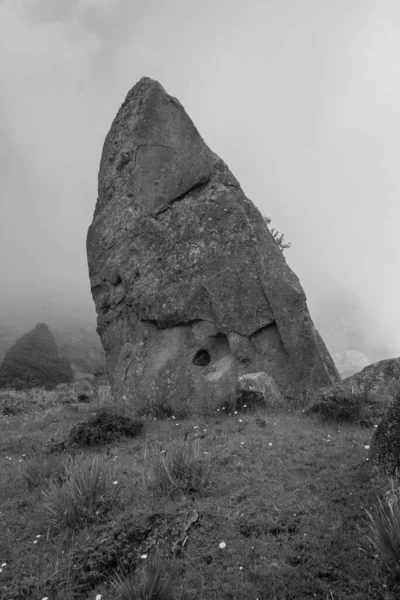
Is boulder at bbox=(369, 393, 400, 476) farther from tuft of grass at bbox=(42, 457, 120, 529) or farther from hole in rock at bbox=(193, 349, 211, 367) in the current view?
hole in rock at bbox=(193, 349, 211, 367)

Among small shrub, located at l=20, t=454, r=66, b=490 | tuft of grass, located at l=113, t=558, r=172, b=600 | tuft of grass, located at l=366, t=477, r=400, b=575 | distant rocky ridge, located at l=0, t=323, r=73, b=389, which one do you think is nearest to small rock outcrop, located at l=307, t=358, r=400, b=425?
tuft of grass, located at l=366, t=477, r=400, b=575

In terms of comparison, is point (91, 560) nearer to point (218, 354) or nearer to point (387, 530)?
point (387, 530)

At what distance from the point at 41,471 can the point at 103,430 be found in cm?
279

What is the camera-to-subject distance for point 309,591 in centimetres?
475

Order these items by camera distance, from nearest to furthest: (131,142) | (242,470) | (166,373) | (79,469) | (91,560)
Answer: (91,560)
(79,469)
(242,470)
(166,373)
(131,142)

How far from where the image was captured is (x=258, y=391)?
509 inches

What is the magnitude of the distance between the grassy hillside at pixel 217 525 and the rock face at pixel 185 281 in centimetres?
466

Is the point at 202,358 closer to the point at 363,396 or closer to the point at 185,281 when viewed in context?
the point at 185,281

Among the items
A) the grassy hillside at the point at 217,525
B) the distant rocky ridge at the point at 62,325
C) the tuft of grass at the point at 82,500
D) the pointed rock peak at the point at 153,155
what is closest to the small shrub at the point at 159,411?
the grassy hillside at the point at 217,525

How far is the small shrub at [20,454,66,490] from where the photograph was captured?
28.1ft

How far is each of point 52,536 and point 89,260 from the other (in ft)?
44.4

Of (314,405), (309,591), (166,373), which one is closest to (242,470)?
(309,591)

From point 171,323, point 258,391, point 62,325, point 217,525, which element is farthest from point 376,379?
point 62,325

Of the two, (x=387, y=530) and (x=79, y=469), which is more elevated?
(x=79, y=469)
